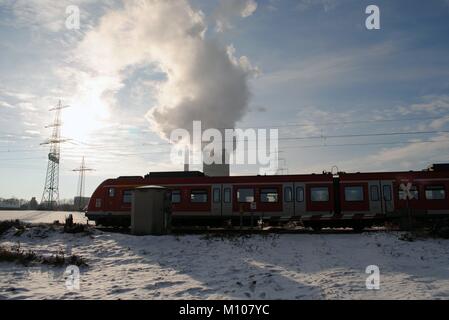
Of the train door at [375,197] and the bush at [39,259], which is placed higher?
the train door at [375,197]

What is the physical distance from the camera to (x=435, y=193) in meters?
21.4

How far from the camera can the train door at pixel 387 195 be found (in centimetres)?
2145

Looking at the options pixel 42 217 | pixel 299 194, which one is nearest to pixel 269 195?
pixel 299 194

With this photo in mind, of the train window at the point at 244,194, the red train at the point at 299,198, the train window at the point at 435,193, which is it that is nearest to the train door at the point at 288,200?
the red train at the point at 299,198

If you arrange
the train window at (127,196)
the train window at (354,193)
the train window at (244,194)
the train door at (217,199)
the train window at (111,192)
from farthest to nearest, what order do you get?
the train window at (111,192), the train window at (127,196), the train door at (217,199), the train window at (244,194), the train window at (354,193)

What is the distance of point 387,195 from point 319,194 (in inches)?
144

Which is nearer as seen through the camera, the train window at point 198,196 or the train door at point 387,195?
the train door at point 387,195

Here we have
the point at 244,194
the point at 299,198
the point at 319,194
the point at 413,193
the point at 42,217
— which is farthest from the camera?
the point at 42,217

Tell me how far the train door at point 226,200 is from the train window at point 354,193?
21.9 ft

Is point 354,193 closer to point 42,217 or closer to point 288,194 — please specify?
point 288,194

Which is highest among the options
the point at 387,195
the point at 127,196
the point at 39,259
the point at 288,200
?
the point at 127,196

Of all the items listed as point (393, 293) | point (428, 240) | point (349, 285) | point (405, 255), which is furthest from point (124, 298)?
point (428, 240)

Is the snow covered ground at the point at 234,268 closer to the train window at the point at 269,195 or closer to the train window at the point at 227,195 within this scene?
the train window at the point at 269,195

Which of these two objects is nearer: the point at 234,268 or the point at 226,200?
the point at 234,268
